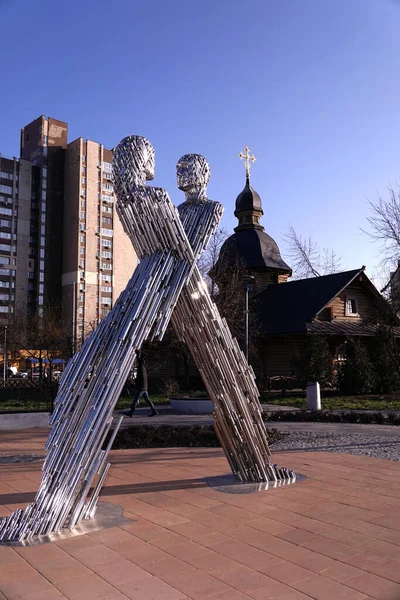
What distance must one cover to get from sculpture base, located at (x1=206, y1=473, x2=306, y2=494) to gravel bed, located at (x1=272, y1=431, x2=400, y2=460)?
2861 millimetres

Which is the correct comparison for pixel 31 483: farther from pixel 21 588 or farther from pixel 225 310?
pixel 225 310

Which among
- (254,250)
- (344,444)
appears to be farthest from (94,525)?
(254,250)

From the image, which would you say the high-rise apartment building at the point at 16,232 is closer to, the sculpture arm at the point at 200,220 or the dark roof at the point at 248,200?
the dark roof at the point at 248,200

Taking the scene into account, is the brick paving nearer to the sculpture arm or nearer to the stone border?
the sculpture arm

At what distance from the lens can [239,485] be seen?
7066 millimetres

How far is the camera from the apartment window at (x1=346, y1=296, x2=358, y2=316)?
2948cm

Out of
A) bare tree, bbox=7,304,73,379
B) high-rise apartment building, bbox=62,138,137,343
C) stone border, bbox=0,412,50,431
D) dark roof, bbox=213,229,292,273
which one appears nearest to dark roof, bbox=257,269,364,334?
dark roof, bbox=213,229,292,273

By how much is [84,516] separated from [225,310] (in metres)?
20.9

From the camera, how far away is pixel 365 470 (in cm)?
822

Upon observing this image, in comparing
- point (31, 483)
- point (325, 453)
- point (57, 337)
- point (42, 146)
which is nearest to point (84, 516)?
point (31, 483)

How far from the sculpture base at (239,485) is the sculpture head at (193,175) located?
148 inches

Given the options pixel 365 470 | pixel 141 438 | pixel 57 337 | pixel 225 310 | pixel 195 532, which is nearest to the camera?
pixel 195 532

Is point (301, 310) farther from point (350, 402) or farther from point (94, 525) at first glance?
A: point (94, 525)

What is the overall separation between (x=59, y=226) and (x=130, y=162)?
67.6 metres
